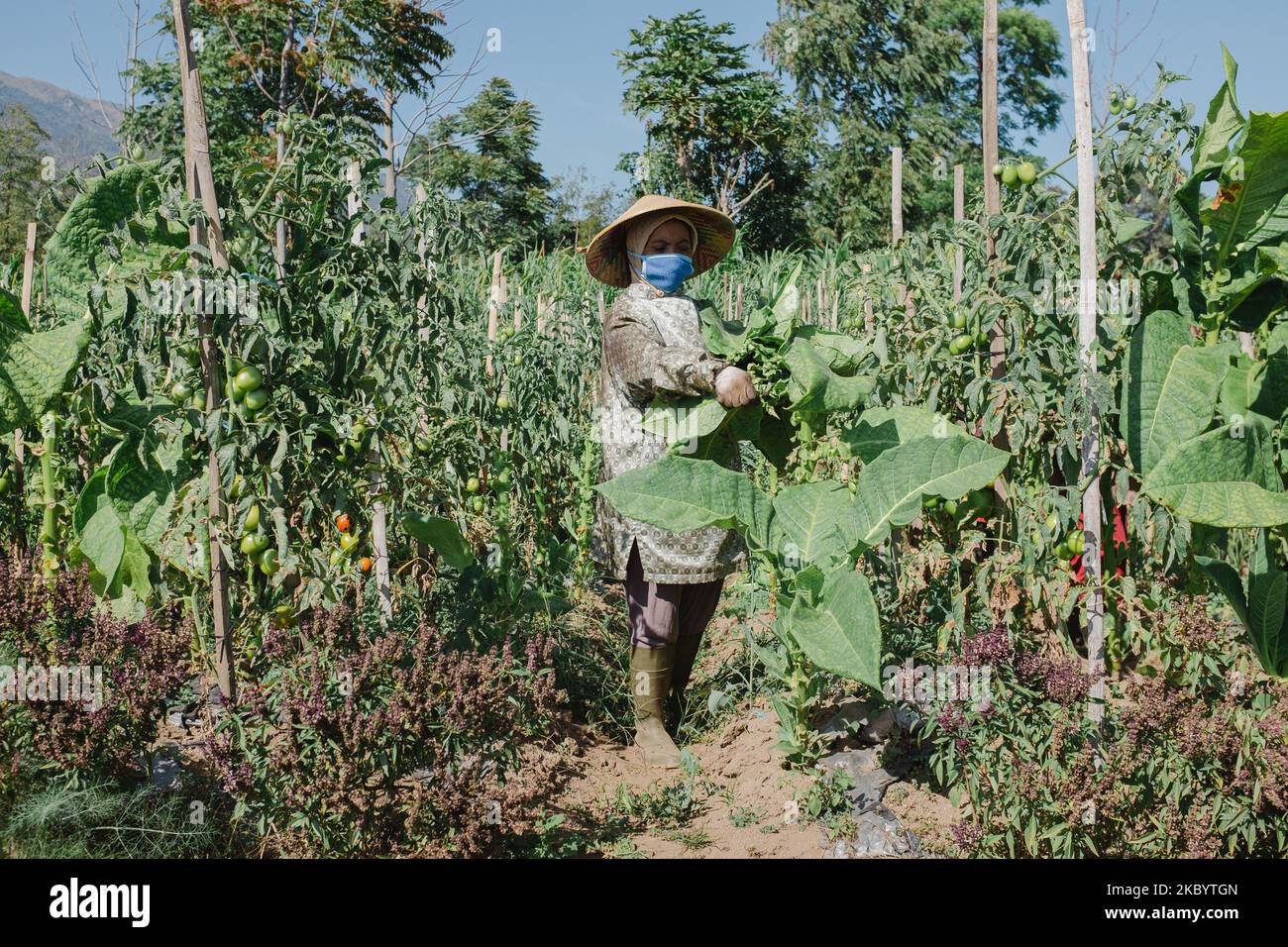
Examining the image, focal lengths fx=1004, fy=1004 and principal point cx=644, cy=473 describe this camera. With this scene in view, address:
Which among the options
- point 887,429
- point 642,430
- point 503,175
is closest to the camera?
point 887,429

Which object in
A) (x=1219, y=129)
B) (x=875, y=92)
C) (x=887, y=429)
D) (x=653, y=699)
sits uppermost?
(x=875, y=92)

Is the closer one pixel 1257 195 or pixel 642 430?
pixel 1257 195

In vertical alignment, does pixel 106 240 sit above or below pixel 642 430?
above

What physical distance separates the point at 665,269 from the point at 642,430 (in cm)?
47

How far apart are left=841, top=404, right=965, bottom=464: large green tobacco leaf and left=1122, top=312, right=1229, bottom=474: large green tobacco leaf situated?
417mm

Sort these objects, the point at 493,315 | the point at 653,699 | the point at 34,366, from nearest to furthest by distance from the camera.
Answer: the point at 34,366
the point at 653,699
the point at 493,315

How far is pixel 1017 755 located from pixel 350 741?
137 cm

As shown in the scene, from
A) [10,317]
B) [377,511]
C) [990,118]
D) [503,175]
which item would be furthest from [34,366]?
[503,175]

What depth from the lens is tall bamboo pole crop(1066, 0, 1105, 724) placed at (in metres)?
2.18

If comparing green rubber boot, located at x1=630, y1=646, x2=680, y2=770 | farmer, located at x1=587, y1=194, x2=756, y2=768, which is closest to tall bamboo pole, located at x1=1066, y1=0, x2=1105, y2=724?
farmer, located at x1=587, y1=194, x2=756, y2=768

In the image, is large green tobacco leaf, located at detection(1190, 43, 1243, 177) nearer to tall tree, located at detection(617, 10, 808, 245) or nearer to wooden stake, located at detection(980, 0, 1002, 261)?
wooden stake, located at detection(980, 0, 1002, 261)

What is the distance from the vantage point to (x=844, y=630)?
81.1 inches

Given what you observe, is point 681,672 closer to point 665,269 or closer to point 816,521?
point 816,521

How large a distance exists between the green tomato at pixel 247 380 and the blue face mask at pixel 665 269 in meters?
1.12
